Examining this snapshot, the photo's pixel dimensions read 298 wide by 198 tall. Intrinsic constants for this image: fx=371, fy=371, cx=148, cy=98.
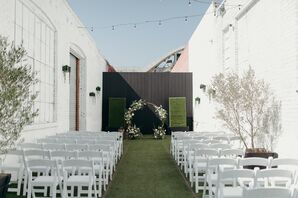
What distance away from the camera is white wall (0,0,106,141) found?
Result: 789 cm

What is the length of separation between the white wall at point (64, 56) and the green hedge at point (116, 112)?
0.66 metres

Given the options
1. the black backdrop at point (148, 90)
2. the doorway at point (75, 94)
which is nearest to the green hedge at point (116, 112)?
the black backdrop at point (148, 90)

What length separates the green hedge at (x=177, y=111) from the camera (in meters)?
19.0

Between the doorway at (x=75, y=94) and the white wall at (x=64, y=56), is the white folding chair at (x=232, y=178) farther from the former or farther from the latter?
the doorway at (x=75, y=94)

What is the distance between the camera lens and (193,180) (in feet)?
22.5

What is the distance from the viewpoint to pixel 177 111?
754 inches

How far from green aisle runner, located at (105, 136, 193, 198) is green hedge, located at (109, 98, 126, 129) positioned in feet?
28.8

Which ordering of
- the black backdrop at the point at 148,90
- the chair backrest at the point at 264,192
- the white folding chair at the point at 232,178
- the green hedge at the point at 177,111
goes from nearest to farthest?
the chair backrest at the point at 264,192, the white folding chair at the point at 232,178, the green hedge at the point at 177,111, the black backdrop at the point at 148,90

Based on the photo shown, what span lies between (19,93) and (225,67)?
8492 mm

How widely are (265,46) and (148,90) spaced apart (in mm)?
11772

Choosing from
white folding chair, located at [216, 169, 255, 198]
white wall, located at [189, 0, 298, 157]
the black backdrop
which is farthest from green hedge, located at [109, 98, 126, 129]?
white folding chair, located at [216, 169, 255, 198]

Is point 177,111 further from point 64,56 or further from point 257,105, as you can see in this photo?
point 257,105

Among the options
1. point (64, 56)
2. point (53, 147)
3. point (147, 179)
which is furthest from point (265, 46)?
point (64, 56)

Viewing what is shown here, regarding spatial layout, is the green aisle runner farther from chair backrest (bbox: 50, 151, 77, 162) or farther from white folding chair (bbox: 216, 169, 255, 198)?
white folding chair (bbox: 216, 169, 255, 198)
